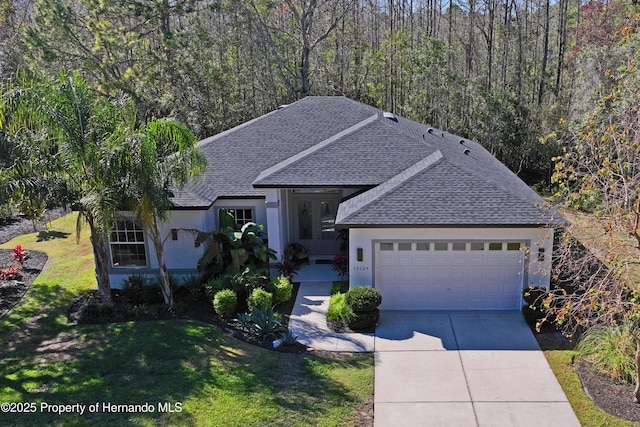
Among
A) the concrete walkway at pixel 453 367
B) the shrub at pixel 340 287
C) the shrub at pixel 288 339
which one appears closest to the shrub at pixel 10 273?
the concrete walkway at pixel 453 367

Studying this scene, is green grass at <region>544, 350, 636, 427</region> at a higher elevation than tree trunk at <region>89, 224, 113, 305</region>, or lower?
lower

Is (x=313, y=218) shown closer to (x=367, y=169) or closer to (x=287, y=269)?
(x=287, y=269)

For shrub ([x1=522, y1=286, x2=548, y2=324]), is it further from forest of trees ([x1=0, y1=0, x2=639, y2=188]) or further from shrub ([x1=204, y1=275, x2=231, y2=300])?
forest of trees ([x1=0, y1=0, x2=639, y2=188])

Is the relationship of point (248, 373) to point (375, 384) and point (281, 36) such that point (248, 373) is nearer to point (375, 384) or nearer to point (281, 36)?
point (375, 384)

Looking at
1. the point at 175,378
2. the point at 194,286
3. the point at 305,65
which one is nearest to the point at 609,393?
the point at 175,378

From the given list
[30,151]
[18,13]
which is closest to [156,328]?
[30,151]

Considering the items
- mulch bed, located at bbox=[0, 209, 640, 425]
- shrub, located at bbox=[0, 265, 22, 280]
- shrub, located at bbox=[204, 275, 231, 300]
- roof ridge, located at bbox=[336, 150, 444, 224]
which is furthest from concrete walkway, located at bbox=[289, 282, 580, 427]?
shrub, located at bbox=[0, 265, 22, 280]
